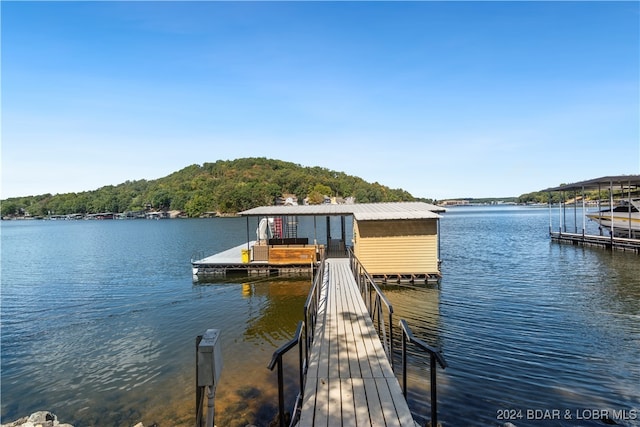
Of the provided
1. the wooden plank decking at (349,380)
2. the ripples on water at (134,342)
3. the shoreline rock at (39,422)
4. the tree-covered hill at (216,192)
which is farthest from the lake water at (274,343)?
the tree-covered hill at (216,192)

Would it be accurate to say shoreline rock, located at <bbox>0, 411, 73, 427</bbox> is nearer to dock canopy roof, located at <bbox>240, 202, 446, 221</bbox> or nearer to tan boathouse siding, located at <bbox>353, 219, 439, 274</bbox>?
dock canopy roof, located at <bbox>240, 202, 446, 221</bbox>

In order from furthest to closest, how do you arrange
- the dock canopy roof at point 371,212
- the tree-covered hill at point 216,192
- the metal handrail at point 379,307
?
the tree-covered hill at point 216,192 → the dock canopy roof at point 371,212 → the metal handrail at point 379,307

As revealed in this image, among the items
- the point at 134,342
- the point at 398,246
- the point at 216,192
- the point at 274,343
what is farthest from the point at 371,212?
the point at 216,192

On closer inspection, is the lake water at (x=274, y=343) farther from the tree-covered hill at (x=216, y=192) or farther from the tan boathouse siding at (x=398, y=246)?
the tree-covered hill at (x=216, y=192)

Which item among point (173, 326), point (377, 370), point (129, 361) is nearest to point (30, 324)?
point (173, 326)

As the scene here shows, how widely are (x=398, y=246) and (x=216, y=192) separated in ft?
344

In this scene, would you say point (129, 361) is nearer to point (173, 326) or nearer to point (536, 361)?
point (173, 326)

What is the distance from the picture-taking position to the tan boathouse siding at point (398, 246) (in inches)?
614

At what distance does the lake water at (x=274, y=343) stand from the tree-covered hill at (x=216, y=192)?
88571 mm

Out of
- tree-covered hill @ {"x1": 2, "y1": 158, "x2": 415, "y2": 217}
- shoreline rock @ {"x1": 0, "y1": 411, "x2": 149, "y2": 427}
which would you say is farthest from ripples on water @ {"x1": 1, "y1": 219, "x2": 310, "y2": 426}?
tree-covered hill @ {"x1": 2, "y1": 158, "x2": 415, "y2": 217}

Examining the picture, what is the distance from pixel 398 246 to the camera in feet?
51.9

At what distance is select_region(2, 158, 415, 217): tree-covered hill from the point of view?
10894 cm

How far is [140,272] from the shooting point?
70.9 ft

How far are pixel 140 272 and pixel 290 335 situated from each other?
15.1 metres
